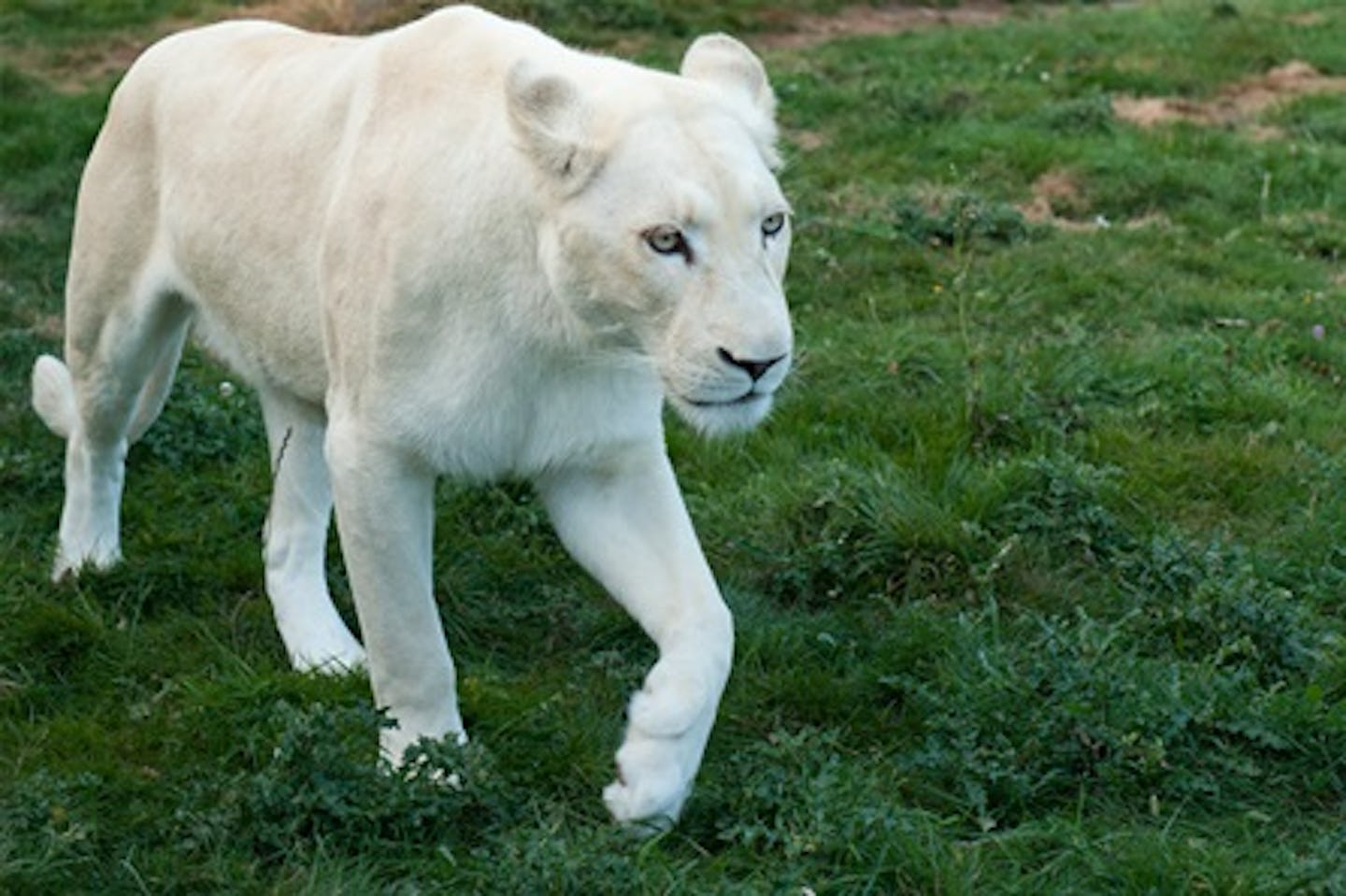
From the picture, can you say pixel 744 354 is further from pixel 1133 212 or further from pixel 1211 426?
pixel 1133 212

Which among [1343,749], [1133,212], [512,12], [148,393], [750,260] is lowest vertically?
[512,12]

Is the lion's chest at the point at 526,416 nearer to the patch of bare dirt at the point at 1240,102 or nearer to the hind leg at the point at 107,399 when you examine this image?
the hind leg at the point at 107,399

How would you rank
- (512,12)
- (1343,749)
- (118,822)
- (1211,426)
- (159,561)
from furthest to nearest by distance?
(512,12) → (1211,426) → (159,561) → (1343,749) → (118,822)

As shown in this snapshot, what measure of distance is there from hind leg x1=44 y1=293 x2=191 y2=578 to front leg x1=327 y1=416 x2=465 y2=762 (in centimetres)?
131

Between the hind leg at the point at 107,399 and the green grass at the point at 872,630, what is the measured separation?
0.14 metres

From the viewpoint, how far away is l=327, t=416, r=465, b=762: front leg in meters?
4.29

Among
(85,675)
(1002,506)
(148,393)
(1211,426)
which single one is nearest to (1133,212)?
(1211,426)

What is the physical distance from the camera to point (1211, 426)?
6.71 meters

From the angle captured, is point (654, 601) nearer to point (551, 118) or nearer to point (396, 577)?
point (396, 577)

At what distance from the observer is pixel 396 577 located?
4336 millimetres

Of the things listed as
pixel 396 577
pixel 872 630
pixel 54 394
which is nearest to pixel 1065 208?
pixel 872 630

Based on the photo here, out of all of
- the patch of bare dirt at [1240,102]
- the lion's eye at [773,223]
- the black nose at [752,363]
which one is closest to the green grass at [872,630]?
the black nose at [752,363]

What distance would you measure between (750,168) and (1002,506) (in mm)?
2236

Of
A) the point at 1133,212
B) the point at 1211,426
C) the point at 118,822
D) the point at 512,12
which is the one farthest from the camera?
the point at 512,12
